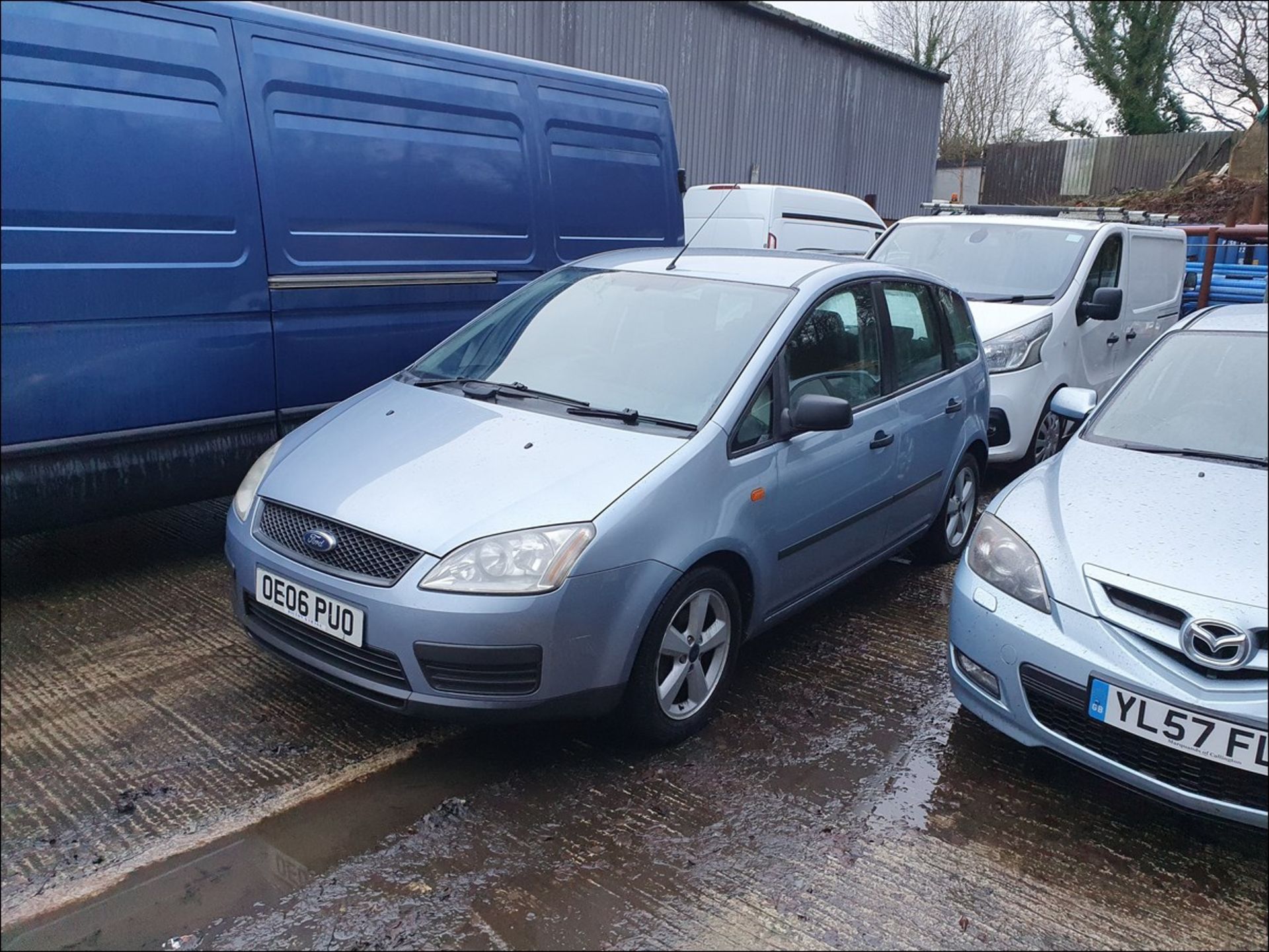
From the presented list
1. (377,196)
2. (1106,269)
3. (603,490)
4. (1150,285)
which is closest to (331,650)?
(603,490)

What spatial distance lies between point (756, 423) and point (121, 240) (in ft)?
7.99

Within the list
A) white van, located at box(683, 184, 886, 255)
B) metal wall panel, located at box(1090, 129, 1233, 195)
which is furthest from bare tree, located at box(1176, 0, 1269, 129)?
white van, located at box(683, 184, 886, 255)

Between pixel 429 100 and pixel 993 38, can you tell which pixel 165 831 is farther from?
pixel 993 38

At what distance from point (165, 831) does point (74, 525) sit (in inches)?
64.3

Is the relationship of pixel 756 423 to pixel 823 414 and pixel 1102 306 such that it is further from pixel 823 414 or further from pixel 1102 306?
pixel 1102 306

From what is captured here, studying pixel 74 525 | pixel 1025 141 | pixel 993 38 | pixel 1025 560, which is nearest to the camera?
pixel 1025 560

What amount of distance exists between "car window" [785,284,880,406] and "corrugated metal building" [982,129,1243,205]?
76.4 feet

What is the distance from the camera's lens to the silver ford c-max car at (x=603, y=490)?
2861mm

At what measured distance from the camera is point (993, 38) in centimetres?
2480

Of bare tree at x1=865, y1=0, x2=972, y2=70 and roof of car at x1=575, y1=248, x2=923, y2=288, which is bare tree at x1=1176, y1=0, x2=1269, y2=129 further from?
roof of car at x1=575, y1=248, x2=923, y2=288

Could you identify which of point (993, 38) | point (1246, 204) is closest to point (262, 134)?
point (1246, 204)

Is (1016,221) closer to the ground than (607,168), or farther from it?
closer to the ground

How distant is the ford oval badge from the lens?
117 inches

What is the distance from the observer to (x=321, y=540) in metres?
3.00
